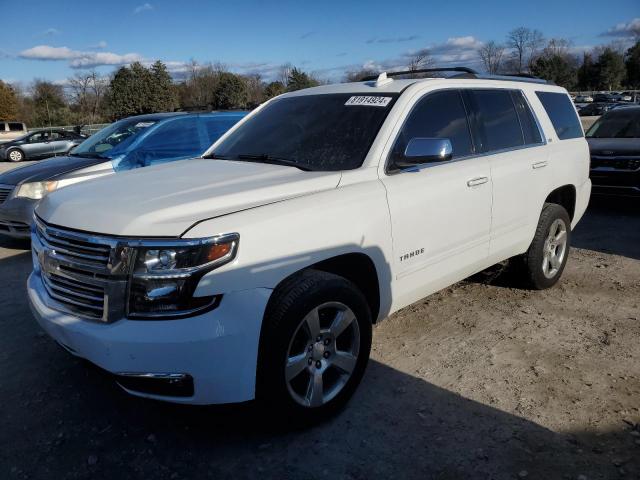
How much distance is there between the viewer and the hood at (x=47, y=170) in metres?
6.86

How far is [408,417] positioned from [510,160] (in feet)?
7.48

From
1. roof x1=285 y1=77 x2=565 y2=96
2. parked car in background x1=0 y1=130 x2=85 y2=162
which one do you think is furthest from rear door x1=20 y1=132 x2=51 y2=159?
roof x1=285 y1=77 x2=565 y2=96

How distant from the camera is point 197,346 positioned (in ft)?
8.02

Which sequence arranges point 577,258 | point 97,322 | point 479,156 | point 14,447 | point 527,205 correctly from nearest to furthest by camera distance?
point 97,322 → point 14,447 → point 479,156 → point 527,205 → point 577,258

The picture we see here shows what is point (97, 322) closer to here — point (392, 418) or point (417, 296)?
point (392, 418)

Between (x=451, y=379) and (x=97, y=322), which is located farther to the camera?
(x=451, y=379)

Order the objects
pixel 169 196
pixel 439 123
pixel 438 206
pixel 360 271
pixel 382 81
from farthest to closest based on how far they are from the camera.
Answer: pixel 382 81 → pixel 439 123 → pixel 438 206 → pixel 360 271 → pixel 169 196

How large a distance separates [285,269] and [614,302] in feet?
11.5

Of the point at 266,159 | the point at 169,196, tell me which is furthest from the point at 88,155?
the point at 169,196

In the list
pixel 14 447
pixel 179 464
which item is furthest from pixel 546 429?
pixel 14 447

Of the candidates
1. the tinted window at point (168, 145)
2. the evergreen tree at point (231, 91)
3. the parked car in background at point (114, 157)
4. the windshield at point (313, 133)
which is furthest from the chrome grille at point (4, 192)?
the evergreen tree at point (231, 91)

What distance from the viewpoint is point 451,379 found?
3500 millimetres

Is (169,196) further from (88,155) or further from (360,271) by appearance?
(88,155)

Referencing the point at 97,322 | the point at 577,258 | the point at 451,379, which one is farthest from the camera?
the point at 577,258
